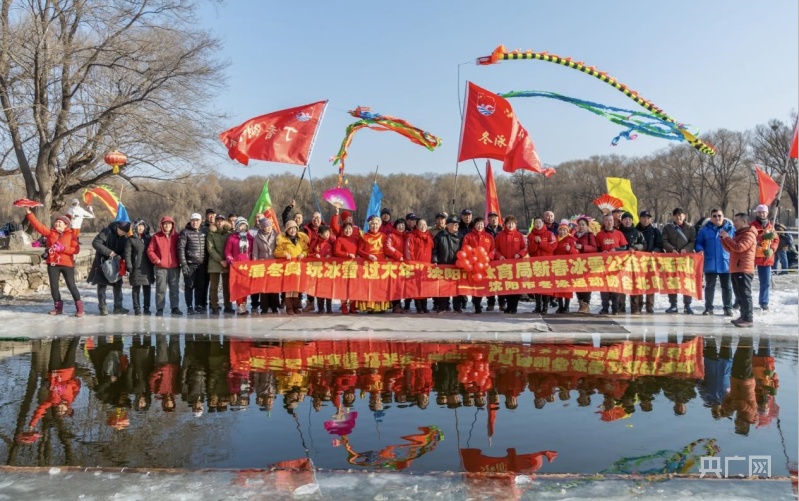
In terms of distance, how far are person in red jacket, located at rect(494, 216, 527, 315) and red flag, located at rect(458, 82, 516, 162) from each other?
1.96 metres

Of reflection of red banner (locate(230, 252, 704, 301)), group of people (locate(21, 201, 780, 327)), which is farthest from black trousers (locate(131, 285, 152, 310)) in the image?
reflection of red banner (locate(230, 252, 704, 301))

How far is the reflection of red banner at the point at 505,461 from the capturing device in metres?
4.01

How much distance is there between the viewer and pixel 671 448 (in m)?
4.33

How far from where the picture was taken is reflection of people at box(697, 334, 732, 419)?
5410mm

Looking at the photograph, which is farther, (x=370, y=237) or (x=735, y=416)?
(x=370, y=237)

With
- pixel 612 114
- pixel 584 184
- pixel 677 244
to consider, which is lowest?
pixel 677 244

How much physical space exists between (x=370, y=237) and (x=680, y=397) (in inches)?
228

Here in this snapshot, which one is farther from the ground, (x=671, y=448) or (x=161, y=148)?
(x=161, y=148)

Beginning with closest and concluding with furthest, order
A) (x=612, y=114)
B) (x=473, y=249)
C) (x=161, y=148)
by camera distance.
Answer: (x=473, y=249) < (x=612, y=114) < (x=161, y=148)

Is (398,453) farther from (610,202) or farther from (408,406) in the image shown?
(610,202)

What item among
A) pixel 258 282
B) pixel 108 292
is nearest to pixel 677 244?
pixel 258 282

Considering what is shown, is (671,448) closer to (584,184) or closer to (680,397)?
(680,397)

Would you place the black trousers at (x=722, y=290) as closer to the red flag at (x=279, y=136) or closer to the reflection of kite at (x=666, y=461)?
the reflection of kite at (x=666, y=461)

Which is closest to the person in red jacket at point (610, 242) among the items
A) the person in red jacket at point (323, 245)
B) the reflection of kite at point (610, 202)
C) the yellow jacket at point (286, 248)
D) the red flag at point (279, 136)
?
the person in red jacket at point (323, 245)
